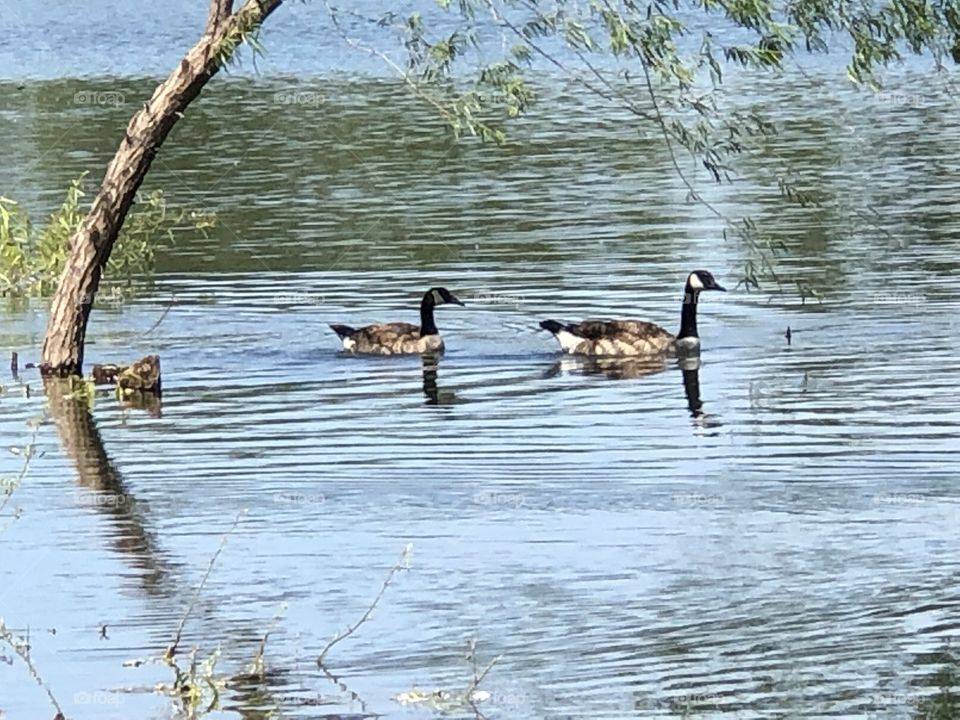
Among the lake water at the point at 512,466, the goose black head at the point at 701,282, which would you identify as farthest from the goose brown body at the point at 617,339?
the goose black head at the point at 701,282

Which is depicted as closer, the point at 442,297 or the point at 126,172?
the point at 126,172

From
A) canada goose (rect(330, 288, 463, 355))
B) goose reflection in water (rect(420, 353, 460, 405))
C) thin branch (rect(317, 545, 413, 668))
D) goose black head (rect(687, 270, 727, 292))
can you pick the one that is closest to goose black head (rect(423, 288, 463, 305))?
canada goose (rect(330, 288, 463, 355))

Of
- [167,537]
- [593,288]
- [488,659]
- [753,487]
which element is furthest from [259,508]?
[593,288]

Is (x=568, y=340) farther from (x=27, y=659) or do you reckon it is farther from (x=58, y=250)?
(x=27, y=659)

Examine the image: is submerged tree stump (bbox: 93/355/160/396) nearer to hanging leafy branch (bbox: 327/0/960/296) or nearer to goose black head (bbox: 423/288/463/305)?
goose black head (bbox: 423/288/463/305)

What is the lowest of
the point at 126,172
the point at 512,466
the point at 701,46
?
the point at 512,466

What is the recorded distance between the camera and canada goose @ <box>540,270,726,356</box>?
2423 centimetres

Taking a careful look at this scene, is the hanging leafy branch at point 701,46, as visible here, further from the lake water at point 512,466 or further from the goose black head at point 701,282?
the goose black head at point 701,282

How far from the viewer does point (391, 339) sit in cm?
2472

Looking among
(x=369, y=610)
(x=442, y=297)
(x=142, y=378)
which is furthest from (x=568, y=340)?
(x=369, y=610)

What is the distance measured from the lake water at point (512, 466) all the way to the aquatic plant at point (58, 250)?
0.48 m

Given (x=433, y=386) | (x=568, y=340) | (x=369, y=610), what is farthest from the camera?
(x=568, y=340)

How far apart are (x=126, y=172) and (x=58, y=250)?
4.25 metres

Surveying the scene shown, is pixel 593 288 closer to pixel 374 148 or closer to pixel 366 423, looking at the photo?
pixel 366 423
